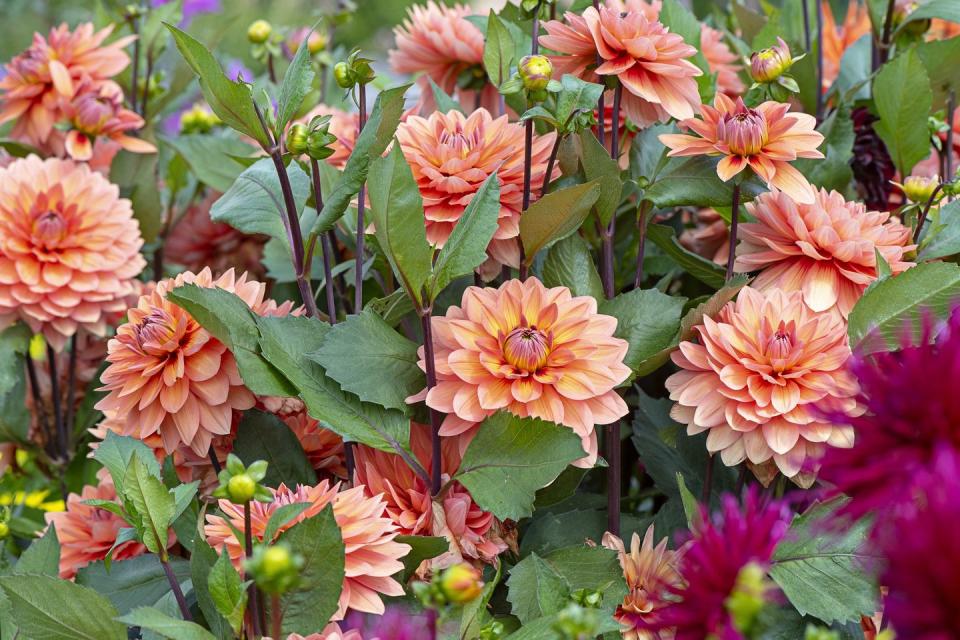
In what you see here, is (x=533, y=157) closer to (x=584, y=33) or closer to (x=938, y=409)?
(x=584, y=33)

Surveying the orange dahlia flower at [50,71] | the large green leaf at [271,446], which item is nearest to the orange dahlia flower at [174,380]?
the large green leaf at [271,446]

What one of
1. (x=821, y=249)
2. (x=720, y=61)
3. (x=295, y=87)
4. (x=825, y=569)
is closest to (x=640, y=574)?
(x=825, y=569)

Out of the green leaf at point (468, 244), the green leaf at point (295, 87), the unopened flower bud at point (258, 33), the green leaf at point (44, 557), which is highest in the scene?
the green leaf at point (295, 87)

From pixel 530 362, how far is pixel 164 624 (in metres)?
0.20

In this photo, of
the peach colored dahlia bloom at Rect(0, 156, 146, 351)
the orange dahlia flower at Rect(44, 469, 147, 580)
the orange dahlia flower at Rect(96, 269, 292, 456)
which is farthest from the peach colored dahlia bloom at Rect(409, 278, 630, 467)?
the peach colored dahlia bloom at Rect(0, 156, 146, 351)

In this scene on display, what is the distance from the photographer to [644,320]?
1.78 ft

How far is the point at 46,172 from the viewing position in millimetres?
764

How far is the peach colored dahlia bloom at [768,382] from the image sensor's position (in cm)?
49

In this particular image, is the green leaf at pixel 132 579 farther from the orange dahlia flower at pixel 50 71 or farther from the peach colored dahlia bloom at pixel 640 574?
the orange dahlia flower at pixel 50 71

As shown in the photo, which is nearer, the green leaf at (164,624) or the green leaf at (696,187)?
the green leaf at (164,624)

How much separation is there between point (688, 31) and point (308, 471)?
A: 1.22ft

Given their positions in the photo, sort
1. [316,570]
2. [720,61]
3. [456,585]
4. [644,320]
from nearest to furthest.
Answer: [456,585] < [316,570] < [644,320] < [720,61]

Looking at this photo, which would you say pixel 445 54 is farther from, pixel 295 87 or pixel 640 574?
pixel 640 574

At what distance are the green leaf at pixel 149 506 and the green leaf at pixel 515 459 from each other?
135 millimetres
